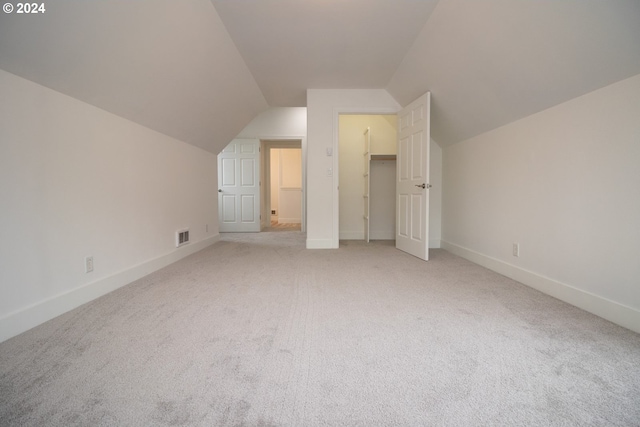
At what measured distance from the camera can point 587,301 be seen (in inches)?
67.2

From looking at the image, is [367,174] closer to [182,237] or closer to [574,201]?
[574,201]

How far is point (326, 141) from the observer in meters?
3.75

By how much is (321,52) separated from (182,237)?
272 centimetres

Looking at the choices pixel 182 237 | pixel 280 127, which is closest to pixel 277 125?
Result: pixel 280 127

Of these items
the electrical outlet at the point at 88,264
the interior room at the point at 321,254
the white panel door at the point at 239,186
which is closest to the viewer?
the interior room at the point at 321,254

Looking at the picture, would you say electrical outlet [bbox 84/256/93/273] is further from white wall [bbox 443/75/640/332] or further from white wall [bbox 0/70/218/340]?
white wall [bbox 443/75/640/332]

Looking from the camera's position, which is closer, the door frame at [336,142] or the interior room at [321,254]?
the interior room at [321,254]

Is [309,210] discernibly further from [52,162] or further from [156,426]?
[156,426]

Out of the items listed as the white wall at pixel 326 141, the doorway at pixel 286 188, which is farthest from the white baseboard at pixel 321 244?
the doorway at pixel 286 188

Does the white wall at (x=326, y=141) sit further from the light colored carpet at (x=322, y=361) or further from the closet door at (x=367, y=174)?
the light colored carpet at (x=322, y=361)

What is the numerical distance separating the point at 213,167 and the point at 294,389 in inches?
157

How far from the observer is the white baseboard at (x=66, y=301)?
4.47 ft

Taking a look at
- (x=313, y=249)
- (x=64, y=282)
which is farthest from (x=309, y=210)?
(x=64, y=282)

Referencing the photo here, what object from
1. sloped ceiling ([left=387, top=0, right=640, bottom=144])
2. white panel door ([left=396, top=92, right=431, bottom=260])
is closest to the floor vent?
white panel door ([left=396, top=92, right=431, bottom=260])
